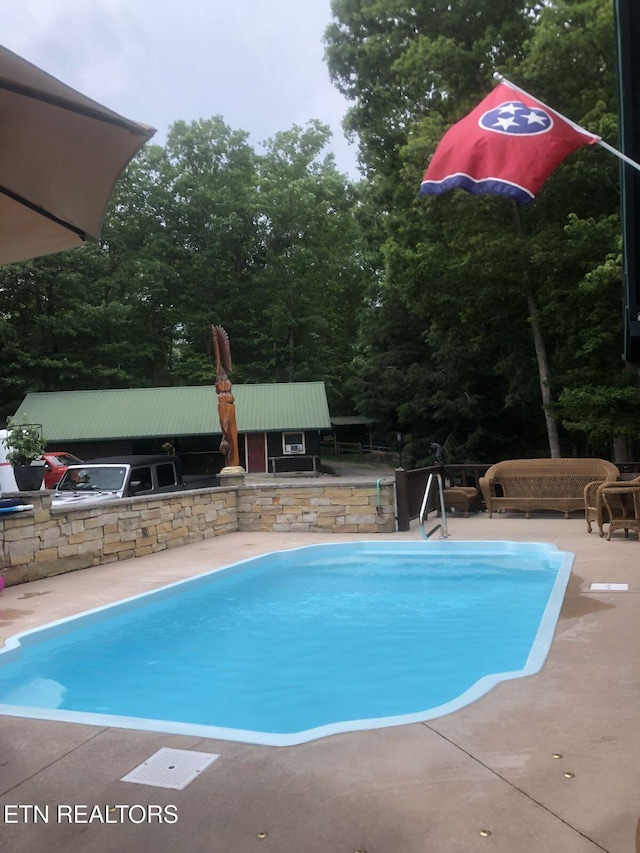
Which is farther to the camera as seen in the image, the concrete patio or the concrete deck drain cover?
the concrete deck drain cover

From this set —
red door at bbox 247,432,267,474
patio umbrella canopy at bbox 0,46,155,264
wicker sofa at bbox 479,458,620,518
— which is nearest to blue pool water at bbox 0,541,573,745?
patio umbrella canopy at bbox 0,46,155,264

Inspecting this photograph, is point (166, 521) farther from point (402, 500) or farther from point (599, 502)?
point (599, 502)

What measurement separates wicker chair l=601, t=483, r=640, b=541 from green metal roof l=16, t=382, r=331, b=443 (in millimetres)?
16726

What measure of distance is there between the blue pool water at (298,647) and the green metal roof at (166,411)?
16.6 m

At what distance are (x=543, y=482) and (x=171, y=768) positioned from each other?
9787 mm

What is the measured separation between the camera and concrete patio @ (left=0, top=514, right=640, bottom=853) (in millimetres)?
2225

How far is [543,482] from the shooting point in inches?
454

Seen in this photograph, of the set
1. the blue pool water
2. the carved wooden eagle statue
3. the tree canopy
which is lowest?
the blue pool water

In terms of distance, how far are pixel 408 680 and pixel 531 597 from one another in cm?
279

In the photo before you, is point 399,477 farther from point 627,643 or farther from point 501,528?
point 627,643

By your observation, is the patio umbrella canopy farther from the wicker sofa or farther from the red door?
the red door

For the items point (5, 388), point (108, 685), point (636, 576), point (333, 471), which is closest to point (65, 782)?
point (108, 685)

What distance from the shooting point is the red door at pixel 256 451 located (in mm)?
26391

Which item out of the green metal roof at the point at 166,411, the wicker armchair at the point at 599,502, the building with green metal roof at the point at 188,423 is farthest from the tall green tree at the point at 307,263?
the wicker armchair at the point at 599,502
